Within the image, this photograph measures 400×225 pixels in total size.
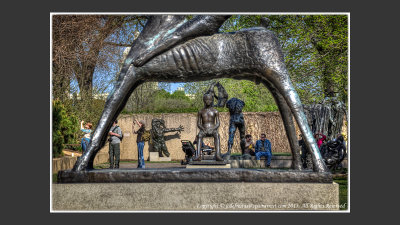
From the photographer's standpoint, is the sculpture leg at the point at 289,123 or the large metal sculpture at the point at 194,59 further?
the sculpture leg at the point at 289,123

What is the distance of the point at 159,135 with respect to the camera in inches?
727

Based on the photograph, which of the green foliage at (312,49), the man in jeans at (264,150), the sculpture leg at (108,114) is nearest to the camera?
the sculpture leg at (108,114)

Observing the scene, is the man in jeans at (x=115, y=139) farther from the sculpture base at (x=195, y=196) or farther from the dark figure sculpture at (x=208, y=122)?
the sculpture base at (x=195, y=196)

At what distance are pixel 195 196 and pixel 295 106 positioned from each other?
6.39ft

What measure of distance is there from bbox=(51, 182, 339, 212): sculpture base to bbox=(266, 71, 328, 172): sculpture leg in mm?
455

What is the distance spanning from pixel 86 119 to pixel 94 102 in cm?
108

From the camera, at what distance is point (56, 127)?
40.6ft

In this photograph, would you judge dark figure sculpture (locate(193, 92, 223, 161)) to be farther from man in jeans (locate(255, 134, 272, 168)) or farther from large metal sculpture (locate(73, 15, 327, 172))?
man in jeans (locate(255, 134, 272, 168))

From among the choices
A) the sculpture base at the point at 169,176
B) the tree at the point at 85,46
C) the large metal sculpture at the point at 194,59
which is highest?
the tree at the point at 85,46

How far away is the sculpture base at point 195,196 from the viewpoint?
20.6 feet

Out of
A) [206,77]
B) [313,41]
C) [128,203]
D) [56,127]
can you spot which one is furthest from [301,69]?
[128,203]

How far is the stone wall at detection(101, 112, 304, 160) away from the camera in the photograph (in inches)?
779

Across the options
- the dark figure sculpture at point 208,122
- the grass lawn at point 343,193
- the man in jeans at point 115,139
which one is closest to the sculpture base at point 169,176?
the grass lawn at point 343,193

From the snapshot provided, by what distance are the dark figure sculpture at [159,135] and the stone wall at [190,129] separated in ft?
2.74
